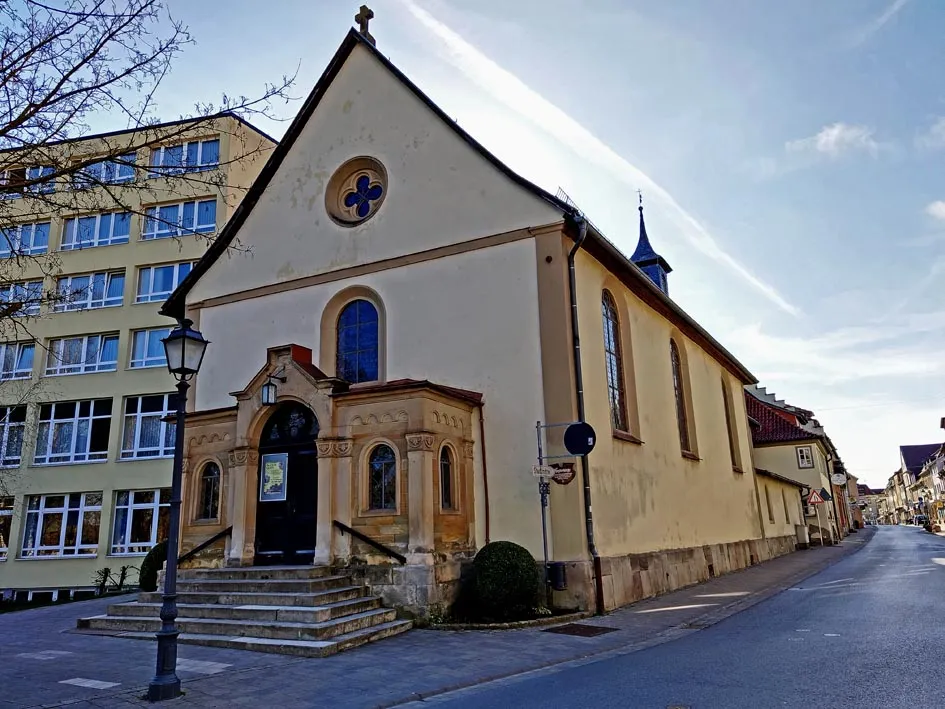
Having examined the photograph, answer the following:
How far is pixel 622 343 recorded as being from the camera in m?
16.6

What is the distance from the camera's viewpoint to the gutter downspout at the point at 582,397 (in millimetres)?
12266

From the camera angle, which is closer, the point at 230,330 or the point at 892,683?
the point at 892,683

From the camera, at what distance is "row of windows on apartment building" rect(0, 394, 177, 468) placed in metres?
26.8

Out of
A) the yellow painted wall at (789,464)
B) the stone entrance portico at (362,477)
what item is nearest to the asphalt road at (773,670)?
the stone entrance portico at (362,477)

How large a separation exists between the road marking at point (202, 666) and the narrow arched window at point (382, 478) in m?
4.04

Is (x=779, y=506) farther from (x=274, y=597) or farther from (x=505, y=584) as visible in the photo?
(x=274, y=597)

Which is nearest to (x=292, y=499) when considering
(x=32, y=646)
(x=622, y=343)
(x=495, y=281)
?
(x=32, y=646)

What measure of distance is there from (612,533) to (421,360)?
5092 mm

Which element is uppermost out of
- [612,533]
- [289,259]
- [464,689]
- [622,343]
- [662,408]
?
[289,259]

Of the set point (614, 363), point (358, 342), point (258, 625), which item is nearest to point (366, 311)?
point (358, 342)

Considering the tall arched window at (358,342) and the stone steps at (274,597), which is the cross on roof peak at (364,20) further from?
the stone steps at (274,597)

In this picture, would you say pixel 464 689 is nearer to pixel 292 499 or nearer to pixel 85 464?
pixel 292 499

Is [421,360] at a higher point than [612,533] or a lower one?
higher

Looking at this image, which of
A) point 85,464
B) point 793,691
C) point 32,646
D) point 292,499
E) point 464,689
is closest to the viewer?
point 793,691
